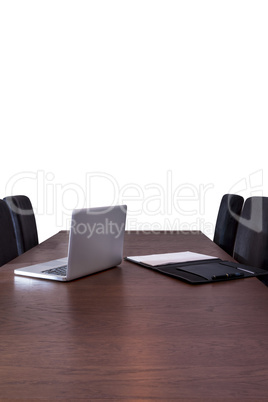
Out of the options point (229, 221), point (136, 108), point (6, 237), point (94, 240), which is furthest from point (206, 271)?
point (136, 108)

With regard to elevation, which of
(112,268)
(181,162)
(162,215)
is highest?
(181,162)

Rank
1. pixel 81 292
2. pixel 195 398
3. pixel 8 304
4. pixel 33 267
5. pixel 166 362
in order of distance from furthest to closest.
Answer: pixel 33 267, pixel 81 292, pixel 8 304, pixel 166 362, pixel 195 398

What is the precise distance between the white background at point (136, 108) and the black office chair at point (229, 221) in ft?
5.37

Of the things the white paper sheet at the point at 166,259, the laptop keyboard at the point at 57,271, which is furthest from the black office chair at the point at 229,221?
the laptop keyboard at the point at 57,271

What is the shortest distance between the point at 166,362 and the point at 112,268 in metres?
0.98

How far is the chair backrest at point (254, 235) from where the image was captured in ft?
7.80

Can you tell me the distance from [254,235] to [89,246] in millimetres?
1243

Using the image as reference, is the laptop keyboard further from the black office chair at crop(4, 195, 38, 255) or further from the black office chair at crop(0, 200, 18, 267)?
the black office chair at crop(4, 195, 38, 255)

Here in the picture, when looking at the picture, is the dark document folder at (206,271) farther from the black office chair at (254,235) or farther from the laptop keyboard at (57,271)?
the black office chair at (254,235)

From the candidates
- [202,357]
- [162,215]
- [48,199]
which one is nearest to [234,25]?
[162,215]

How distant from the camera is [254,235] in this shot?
8.21 feet

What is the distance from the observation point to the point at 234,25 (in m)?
4.95

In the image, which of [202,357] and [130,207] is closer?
[202,357]

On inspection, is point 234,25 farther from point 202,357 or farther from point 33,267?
point 202,357
